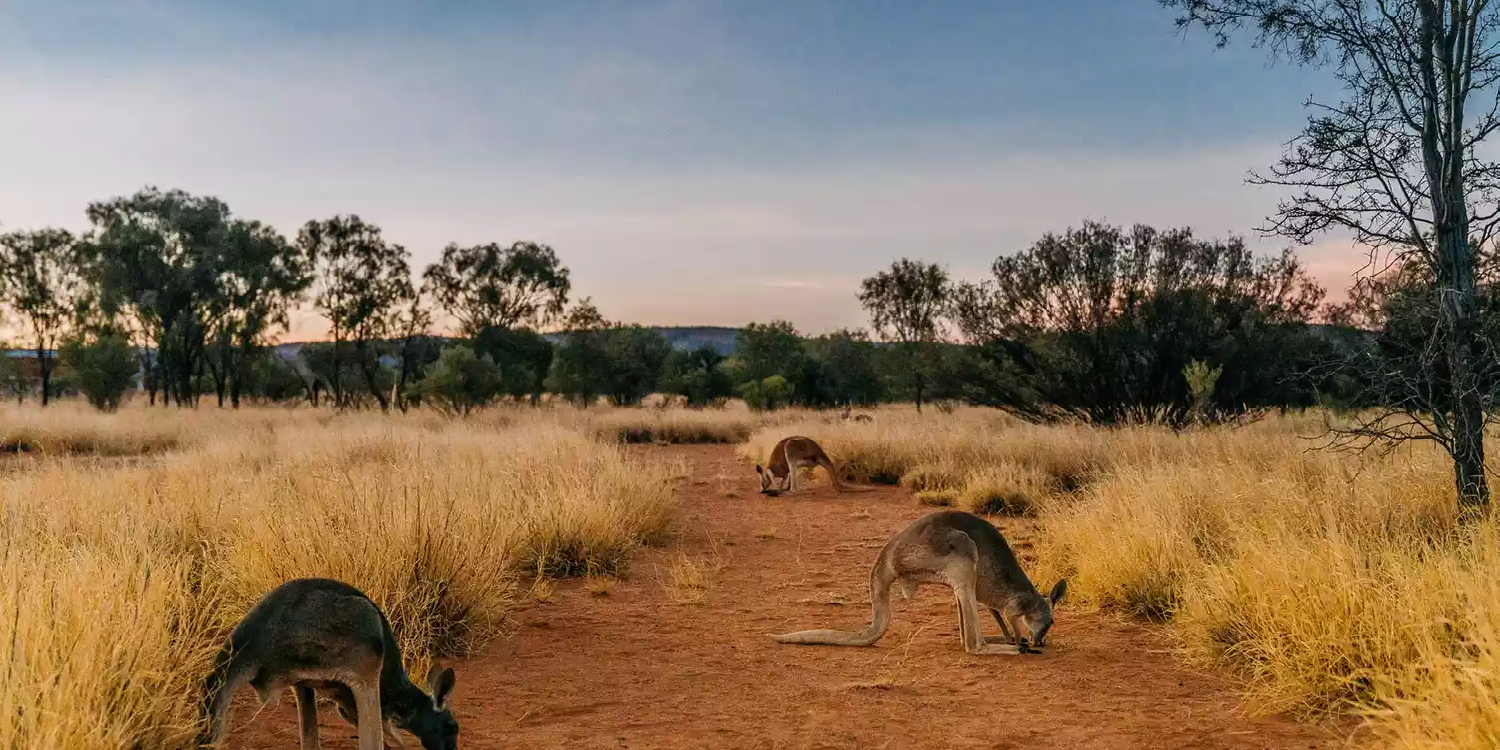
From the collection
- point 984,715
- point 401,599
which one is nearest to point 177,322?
point 401,599

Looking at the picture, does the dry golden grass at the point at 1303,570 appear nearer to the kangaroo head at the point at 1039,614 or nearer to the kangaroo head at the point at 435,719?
the kangaroo head at the point at 1039,614

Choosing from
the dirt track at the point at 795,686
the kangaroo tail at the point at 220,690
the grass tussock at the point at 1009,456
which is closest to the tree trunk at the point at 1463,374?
the dirt track at the point at 795,686

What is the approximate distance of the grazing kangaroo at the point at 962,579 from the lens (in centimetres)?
594

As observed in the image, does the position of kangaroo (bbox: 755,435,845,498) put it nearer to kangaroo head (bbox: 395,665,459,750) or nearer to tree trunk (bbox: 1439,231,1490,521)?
tree trunk (bbox: 1439,231,1490,521)

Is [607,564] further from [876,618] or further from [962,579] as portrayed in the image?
[962,579]

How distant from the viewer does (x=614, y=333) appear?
163 ft

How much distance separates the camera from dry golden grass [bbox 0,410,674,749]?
12.0ft

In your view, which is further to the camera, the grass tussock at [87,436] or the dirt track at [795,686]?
the grass tussock at [87,436]

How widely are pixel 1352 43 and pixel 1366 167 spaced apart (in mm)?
1083

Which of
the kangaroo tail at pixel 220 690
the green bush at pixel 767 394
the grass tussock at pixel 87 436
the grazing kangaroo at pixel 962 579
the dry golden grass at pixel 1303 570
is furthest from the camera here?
the green bush at pixel 767 394

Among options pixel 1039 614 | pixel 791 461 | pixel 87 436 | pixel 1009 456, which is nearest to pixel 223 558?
pixel 1039 614

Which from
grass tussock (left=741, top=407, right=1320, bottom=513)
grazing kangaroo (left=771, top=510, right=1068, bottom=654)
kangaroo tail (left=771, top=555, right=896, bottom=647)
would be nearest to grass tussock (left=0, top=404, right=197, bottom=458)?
grass tussock (left=741, top=407, right=1320, bottom=513)

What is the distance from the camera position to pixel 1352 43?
24.2 feet

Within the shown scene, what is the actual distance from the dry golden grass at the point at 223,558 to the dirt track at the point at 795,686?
0.52 m
